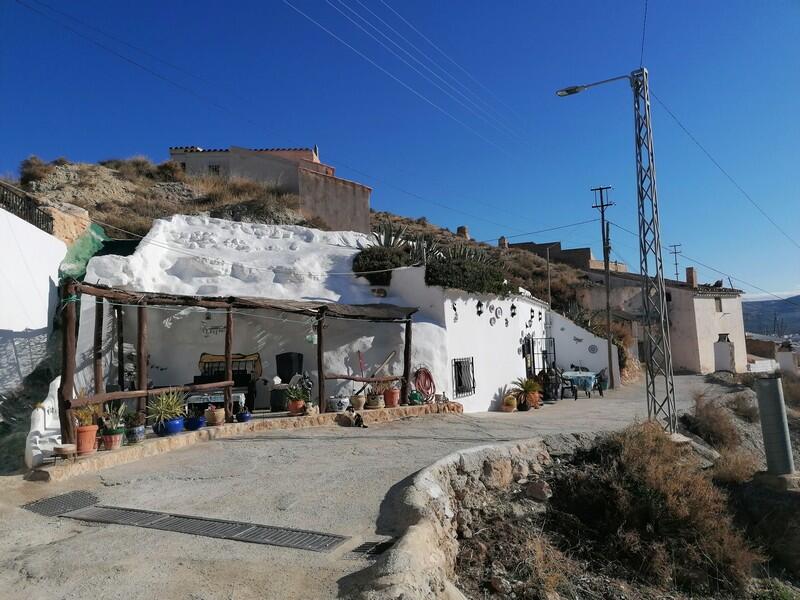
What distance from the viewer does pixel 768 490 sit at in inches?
365

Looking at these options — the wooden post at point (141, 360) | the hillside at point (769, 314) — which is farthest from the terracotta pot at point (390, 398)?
the hillside at point (769, 314)

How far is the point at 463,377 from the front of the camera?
1709 centimetres

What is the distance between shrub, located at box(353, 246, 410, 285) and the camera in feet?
58.2

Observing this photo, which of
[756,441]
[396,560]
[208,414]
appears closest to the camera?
[396,560]

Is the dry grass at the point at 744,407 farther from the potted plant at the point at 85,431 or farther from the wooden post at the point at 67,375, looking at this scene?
the wooden post at the point at 67,375

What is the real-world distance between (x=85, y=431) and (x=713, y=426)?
15420 millimetres

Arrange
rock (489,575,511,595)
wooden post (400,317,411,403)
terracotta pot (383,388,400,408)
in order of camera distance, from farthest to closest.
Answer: wooden post (400,317,411,403), terracotta pot (383,388,400,408), rock (489,575,511,595)

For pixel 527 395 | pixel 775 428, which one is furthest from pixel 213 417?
pixel 527 395

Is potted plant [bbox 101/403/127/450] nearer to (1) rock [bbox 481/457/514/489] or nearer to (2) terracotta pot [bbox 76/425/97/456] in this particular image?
(2) terracotta pot [bbox 76/425/97/456]

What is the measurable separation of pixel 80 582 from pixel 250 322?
11.0 metres

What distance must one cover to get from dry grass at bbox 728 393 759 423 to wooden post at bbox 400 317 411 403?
11492mm

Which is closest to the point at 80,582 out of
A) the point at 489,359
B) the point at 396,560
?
the point at 396,560

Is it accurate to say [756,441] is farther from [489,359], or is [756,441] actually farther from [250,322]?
[250,322]

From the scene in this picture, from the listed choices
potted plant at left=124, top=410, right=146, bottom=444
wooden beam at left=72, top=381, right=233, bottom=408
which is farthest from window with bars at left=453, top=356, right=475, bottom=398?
potted plant at left=124, top=410, right=146, bottom=444
